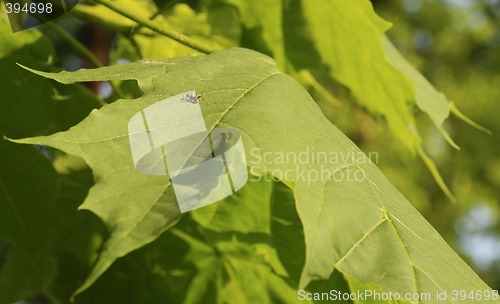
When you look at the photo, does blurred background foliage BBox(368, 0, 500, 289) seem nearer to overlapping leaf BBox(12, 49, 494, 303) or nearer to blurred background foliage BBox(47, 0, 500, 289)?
blurred background foliage BBox(47, 0, 500, 289)

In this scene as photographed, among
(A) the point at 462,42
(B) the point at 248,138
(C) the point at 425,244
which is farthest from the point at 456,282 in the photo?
(A) the point at 462,42

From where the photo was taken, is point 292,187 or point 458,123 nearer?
point 292,187

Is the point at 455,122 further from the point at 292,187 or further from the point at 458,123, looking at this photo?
the point at 292,187

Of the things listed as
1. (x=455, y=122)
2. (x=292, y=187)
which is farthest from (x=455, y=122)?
(x=292, y=187)

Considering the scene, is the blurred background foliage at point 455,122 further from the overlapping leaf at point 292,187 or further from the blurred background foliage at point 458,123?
the overlapping leaf at point 292,187

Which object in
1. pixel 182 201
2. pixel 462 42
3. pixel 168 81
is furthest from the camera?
pixel 462 42

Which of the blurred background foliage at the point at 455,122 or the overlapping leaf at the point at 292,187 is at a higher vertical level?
the blurred background foliage at the point at 455,122

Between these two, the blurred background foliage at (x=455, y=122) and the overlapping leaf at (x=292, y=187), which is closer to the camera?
the overlapping leaf at (x=292, y=187)

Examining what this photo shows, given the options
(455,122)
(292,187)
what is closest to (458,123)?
(455,122)

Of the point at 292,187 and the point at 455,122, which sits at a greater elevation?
the point at 455,122

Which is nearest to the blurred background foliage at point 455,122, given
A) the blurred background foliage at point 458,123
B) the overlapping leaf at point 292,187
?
the blurred background foliage at point 458,123

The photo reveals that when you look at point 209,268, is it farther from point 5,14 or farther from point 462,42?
point 462,42
